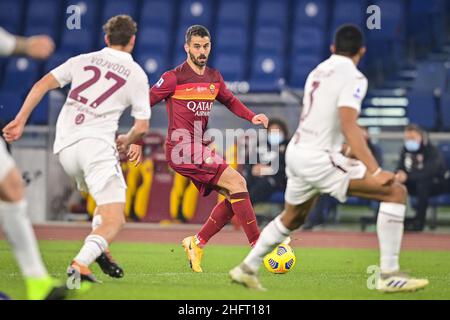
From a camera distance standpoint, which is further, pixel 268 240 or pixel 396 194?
pixel 268 240

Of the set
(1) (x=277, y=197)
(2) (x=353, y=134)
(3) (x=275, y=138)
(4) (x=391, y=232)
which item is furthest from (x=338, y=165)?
(1) (x=277, y=197)

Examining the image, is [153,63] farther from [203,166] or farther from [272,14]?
[203,166]

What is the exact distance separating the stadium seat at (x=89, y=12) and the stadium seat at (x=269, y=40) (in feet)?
11.2

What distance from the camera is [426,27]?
19406mm

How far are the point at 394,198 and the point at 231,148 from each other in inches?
357

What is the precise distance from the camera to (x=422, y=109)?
56.6 ft

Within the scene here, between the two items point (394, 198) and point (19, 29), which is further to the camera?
point (19, 29)

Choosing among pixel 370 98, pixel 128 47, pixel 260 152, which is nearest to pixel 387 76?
pixel 370 98

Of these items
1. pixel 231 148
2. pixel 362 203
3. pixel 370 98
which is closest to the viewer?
pixel 231 148

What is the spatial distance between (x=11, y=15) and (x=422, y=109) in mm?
8723

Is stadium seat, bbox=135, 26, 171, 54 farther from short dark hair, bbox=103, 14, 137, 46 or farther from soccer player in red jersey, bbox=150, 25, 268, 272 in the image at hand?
short dark hair, bbox=103, 14, 137, 46

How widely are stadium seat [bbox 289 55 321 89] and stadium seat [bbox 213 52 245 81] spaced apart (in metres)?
1.00
